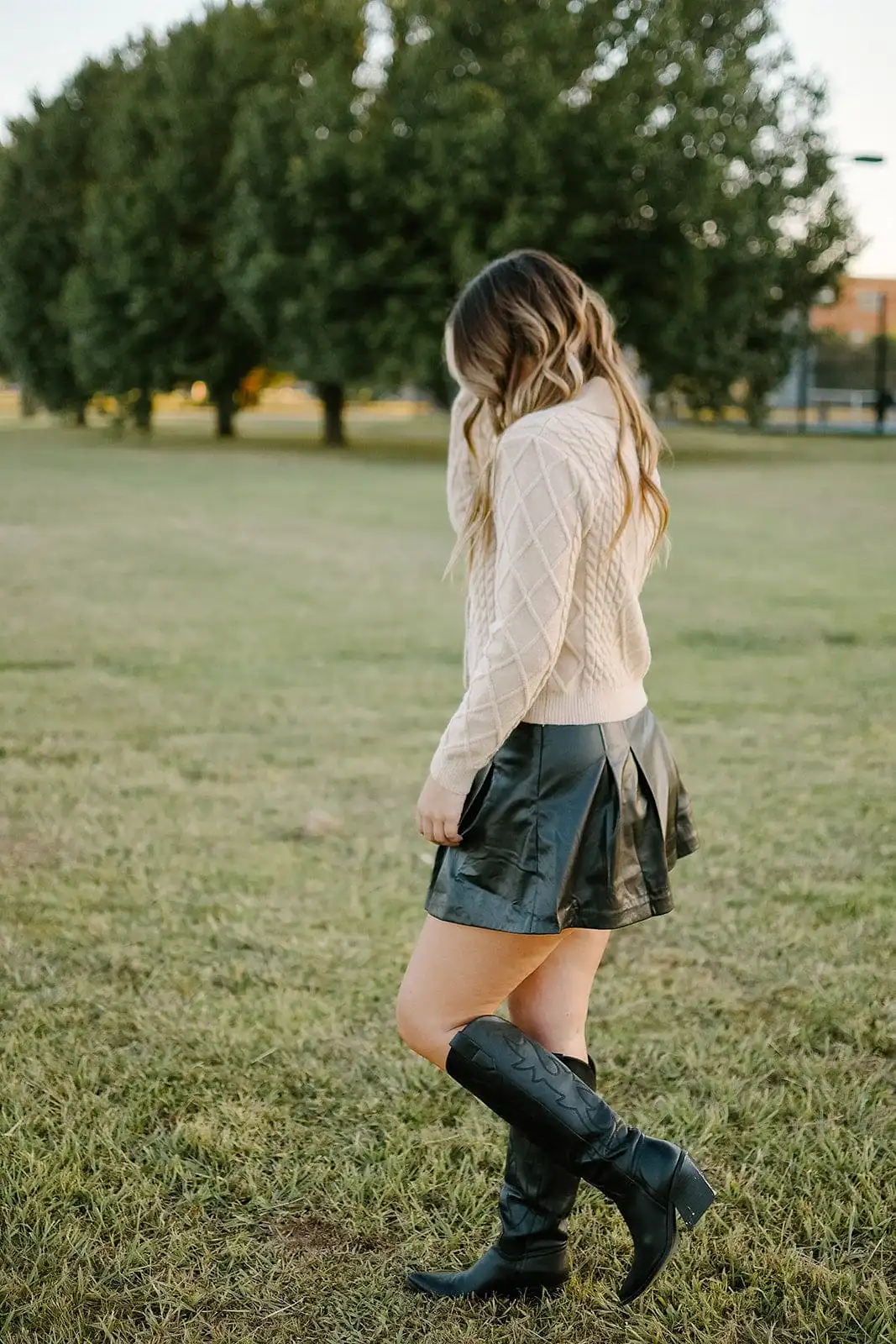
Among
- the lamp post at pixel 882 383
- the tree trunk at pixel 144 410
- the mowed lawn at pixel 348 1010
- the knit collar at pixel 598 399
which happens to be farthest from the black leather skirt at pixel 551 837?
the lamp post at pixel 882 383

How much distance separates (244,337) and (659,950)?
33.7m

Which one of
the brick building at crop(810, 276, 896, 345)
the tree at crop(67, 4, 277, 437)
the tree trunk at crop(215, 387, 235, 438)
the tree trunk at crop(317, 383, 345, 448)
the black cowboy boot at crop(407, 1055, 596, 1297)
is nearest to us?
the black cowboy boot at crop(407, 1055, 596, 1297)

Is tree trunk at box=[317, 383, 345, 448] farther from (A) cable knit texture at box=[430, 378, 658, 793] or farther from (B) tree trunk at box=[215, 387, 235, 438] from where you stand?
(A) cable knit texture at box=[430, 378, 658, 793]

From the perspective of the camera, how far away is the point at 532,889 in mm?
2113

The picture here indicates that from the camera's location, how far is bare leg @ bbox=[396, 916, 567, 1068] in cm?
219

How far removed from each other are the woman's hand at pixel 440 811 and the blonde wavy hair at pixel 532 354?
1.43 feet

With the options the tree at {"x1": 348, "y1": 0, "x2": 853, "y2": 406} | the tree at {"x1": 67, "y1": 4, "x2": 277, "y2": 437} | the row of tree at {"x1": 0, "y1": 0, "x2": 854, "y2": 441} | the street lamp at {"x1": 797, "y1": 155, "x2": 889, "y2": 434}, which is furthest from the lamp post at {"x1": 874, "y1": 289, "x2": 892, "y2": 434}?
the tree at {"x1": 67, "y1": 4, "x2": 277, "y2": 437}

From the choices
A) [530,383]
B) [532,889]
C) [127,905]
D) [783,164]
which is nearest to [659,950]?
[127,905]

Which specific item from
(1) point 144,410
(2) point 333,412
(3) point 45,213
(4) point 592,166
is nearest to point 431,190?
(4) point 592,166

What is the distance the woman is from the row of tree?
78.4 feet

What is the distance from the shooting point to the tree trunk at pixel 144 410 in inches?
1471

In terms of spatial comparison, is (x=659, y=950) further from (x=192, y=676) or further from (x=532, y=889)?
(x=192, y=676)

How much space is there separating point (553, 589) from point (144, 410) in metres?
38.3

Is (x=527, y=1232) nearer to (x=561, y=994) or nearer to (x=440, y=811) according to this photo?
(x=561, y=994)
